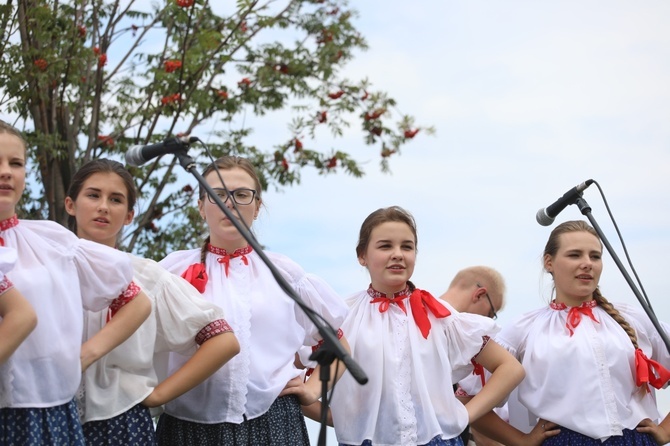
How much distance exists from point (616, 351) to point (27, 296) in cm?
255

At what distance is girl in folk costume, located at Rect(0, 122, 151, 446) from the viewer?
2.95 metres

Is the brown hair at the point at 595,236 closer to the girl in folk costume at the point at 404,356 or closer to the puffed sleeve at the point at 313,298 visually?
the girl in folk costume at the point at 404,356

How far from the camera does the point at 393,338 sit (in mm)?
4051

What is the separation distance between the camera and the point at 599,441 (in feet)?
13.9

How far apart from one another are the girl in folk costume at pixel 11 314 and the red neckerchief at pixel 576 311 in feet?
8.02

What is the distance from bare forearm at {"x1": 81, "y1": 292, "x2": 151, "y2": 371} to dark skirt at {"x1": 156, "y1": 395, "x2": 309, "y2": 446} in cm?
53

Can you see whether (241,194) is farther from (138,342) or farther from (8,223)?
(8,223)

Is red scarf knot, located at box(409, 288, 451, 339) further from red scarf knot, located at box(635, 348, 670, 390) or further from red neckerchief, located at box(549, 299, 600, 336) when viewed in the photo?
red scarf knot, located at box(635, 348, 670, 390)

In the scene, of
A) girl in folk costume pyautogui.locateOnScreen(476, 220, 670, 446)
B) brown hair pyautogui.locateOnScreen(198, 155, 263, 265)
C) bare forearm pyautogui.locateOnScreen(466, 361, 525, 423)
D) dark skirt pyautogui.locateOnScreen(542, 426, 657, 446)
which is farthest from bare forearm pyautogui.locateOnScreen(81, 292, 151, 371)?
dark skirt pyautogui.locateOnScreen(542, 426, 657, 446)

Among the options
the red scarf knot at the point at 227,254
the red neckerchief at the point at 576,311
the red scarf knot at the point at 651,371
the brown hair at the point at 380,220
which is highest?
the brown hair at the point at 380,220

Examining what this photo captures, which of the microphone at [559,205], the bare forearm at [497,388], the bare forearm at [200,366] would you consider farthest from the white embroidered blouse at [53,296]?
the microphone at [559,205]

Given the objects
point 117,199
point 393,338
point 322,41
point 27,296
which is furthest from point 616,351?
point 322,41

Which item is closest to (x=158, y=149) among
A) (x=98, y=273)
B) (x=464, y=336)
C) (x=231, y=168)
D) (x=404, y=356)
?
(x=98, y=273)

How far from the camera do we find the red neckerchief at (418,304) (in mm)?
4062
